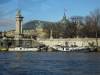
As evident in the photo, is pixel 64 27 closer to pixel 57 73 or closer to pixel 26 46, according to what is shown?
pixel 26 46

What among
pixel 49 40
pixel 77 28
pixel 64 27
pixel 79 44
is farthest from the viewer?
pixel 64 27

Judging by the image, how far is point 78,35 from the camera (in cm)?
11619

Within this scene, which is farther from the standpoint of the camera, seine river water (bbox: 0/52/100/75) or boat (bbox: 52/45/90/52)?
boat (bbox: 52/45/90/52)

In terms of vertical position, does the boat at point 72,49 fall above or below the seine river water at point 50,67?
above

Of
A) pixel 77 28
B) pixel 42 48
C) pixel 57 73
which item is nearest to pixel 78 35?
pixel 77 28

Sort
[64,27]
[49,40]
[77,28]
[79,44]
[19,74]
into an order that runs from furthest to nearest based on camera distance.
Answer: [64,27]
[77,28]
[49,40]
[79,44]
[19,74]

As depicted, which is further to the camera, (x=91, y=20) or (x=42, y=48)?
(x=91, y=20)

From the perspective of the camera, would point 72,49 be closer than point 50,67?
No

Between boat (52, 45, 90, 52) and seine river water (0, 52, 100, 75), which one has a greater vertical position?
boat (52, 45, 90, 52)

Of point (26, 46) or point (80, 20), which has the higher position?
point (80, 20)

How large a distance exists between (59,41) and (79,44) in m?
6.99

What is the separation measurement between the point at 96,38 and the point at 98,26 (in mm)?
7131

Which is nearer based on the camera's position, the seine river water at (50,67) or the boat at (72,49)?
the seine river water at (50,67)

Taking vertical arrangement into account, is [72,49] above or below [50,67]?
above
